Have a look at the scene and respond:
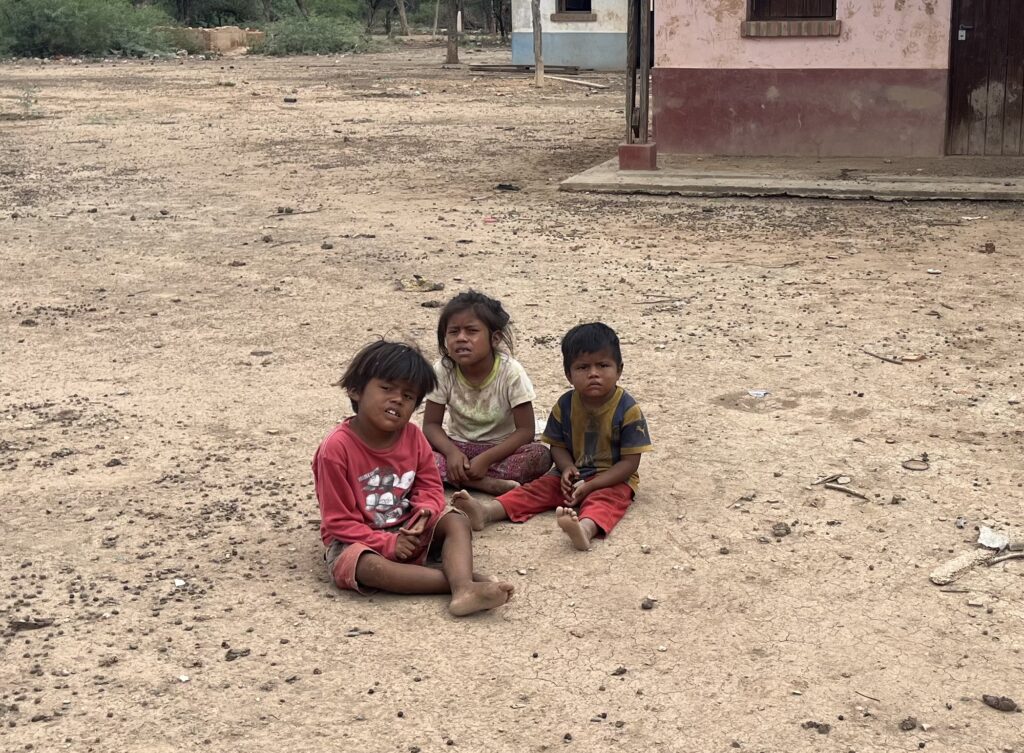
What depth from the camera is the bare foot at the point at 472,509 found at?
A: 170 inches

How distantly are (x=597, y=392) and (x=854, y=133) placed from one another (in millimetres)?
9270

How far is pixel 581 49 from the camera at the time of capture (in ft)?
98.2

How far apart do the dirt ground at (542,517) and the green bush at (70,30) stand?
95.7ft

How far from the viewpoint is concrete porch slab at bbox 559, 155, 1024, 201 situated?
35.9ft

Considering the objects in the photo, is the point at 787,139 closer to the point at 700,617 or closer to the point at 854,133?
the point at 854,133

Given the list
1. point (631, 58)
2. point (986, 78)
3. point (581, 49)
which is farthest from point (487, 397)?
point (581, 49)

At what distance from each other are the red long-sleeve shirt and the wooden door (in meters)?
10.1

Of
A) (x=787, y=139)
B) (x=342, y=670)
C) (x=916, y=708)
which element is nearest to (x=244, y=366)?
(x=342, y=670)

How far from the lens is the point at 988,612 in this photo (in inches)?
145

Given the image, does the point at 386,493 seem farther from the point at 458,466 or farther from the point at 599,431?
the point at 599,431

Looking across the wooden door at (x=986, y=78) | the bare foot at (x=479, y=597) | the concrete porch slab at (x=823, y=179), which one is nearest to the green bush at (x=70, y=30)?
the concrete porch slab at (x=823, y=179)

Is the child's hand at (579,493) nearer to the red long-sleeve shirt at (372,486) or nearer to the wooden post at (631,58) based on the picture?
the red long-sleeve shirt at (372,486)

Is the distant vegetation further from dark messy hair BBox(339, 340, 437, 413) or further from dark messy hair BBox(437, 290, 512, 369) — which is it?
dark messy hair BBox(339, 340, 437, 413)

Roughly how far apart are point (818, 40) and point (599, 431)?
9.22 meters
